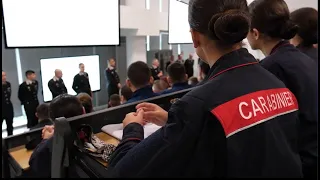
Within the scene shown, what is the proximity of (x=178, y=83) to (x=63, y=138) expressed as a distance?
1.94 metres

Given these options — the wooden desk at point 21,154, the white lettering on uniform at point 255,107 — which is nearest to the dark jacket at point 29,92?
the wooden desk at point 21,154

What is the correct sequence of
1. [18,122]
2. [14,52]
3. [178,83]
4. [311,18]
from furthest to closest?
[14,52] < [18,122] < [178,83] < [311,18]

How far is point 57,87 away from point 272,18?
940 mm

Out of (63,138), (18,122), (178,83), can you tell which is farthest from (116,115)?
(18,122)

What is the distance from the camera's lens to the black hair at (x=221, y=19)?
561 millimetres

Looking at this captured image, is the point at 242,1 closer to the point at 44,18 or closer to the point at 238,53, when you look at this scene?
the point at 238,53

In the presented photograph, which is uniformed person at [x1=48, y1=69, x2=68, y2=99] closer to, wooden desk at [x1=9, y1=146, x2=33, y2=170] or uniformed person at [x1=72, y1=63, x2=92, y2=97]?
uniformed person at [x1=72, y1=63, x2=92, y2=97]

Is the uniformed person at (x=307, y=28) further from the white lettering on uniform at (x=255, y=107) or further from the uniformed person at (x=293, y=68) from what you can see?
the white lettering on uniform at (x=255, y=107)

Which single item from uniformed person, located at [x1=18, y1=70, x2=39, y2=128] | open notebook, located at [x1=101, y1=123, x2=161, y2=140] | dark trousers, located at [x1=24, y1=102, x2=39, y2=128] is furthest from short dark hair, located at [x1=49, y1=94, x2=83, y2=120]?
uniformed person, located at [x1=18, y1=70, x2=39, y2=128]

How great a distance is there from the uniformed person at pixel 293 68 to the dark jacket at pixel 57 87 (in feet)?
2.82

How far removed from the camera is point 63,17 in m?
1.33

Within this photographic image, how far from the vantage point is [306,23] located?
1.16 m

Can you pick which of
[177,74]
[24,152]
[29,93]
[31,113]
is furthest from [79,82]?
[29,93]

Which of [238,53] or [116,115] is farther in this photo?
[116,115]
